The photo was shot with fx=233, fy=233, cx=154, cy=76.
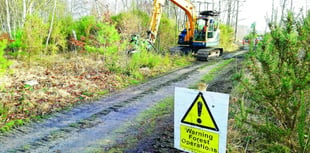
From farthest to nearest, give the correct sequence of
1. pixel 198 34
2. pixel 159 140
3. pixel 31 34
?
1. pixel 198 34
2. pixel 31 34
3. pixel 159 140

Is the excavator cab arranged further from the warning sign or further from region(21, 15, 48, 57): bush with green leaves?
the warning sign

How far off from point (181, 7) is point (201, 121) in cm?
1378

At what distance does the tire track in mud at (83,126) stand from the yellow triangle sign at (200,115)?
2.73 meters

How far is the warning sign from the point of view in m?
2.40

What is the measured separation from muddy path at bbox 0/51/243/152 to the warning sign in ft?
8.22

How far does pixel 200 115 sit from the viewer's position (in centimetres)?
246

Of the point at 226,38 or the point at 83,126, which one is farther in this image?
the point at 226,38

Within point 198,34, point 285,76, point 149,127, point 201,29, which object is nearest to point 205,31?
point 201,29

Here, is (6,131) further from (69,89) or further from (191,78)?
(191,78)

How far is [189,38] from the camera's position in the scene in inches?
648

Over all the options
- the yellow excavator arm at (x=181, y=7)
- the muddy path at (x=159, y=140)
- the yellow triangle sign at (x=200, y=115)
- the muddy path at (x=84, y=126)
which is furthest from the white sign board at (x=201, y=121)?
the yellow excavator arm at (x=181, y=7)

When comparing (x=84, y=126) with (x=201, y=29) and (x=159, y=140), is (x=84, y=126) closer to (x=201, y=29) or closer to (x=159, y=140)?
(x=159, y=140)

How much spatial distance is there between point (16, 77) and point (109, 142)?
250 inches

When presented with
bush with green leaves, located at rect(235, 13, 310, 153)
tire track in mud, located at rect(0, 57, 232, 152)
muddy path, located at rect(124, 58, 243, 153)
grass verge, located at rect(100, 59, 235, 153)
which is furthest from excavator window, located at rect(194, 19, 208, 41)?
bush with green leaves, located at rect(235, 13, 310, 153)
